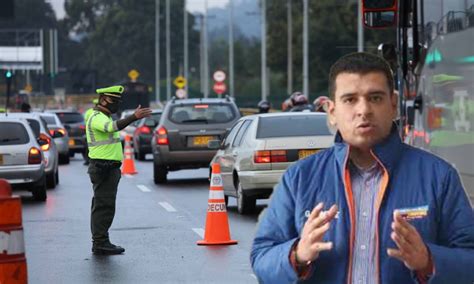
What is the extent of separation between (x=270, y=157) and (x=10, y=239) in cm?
1022

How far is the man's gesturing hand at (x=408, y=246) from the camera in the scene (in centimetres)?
403

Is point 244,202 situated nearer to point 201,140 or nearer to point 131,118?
point 131,118

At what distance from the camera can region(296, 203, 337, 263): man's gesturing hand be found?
4.09m

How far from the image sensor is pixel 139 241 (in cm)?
1516

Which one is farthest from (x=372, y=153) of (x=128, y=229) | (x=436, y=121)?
(x=128, y=229)

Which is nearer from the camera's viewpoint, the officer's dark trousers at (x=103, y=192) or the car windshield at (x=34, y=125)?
the officer's dark trousers at (x=103, y=192)

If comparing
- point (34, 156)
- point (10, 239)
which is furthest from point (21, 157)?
point (10, 239)

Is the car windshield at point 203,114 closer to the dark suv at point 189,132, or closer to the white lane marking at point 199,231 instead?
the dark suv at point 189,132

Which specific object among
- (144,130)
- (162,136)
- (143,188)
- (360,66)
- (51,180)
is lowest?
(143,188)

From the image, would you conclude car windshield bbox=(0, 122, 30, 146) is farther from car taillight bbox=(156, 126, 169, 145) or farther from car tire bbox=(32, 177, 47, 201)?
car taillight bbox=(156, 126, 169, 145)

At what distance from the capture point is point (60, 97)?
102m

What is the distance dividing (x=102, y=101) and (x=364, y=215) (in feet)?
33.8

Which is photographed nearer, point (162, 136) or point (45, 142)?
point (45, 142)

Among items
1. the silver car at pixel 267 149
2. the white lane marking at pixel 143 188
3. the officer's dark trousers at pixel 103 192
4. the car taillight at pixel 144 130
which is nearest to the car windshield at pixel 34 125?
the white lane marking at pixel 143 188
